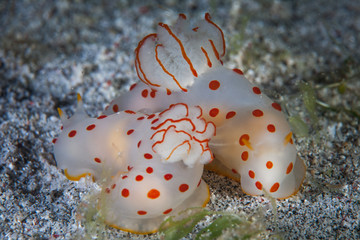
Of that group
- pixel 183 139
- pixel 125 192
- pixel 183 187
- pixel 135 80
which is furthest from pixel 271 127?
pixel 135 80

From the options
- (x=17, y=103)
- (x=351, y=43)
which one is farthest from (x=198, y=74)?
(x=351, y=43)

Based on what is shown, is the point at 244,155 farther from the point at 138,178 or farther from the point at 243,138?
the point at 138,178

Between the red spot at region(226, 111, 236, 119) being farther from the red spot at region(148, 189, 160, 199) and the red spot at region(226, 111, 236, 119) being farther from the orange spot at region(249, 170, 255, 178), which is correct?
the red spot at region(148, 189, 160, 199)

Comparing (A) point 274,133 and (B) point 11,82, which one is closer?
(A) point 274,133

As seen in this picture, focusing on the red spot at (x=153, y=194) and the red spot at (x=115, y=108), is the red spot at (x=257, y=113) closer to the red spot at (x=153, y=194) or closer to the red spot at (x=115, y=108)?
the red spot at (x=153, y=194)

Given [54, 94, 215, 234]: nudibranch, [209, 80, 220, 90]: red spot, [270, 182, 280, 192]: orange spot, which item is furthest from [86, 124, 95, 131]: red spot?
[270, 182, 280, 192]: orange spot

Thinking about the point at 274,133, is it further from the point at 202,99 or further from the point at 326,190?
the point at 326,190
